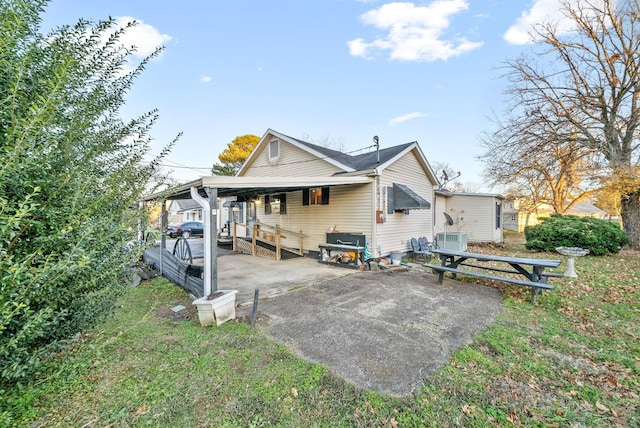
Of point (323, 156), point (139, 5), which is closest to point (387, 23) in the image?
point (323, 156)

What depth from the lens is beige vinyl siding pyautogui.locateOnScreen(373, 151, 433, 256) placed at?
9.22 meters

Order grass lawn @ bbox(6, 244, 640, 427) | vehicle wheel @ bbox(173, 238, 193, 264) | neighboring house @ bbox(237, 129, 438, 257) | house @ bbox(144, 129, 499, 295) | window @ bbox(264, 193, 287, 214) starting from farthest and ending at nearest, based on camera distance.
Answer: window @ bbox(264, 193, 287, 214) → neighboring house @ bbox(237, 129, 438, 257) → house @ bbox(144, 129, 499, 295) → vehicle wheel @ bbox(173, 238, 193, 264) → grass lawn @ bbox(6, 244, 640, 427)

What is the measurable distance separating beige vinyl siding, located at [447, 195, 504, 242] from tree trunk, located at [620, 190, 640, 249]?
17.5 feet

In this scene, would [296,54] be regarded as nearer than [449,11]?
No

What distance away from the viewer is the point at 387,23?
1004cm

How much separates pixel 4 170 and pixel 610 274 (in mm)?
11358

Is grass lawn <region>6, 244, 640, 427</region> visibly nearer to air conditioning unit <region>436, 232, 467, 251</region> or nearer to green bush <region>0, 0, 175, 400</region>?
green bush <region>0, 0, 175, 400</region>

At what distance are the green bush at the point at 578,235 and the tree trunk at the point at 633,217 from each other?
1.25 metres

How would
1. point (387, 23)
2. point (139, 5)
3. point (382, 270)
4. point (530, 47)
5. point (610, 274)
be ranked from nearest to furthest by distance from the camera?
point (139, 5) → point (610, 274) → point (382, 270) → point (387, 23) → point (530, 47)

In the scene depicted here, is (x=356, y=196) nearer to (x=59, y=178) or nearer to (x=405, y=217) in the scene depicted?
(x=405, y=217)

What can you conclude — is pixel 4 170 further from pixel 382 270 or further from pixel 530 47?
pixel 530 47

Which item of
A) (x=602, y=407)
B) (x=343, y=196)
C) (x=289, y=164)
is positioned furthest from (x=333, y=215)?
(x=602, y=407)

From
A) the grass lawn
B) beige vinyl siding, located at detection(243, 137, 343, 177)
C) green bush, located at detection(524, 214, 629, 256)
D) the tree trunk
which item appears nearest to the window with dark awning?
beige vinyl siding, located at detection(243, 137, 343, 177)

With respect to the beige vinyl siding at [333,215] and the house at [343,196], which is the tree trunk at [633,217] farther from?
the beige vinyl siding at [333,215]
